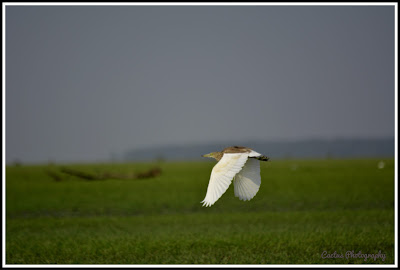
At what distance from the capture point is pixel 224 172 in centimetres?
536

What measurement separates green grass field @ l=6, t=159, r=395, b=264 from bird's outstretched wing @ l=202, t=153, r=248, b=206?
787mm

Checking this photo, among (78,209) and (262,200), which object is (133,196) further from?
(262,200)

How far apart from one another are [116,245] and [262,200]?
1228 centimetres

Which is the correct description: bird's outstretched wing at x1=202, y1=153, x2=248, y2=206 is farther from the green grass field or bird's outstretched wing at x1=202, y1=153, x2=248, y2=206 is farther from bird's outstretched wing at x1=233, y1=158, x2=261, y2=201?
the green grass field

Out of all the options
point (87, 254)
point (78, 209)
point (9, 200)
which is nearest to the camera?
point (87, 254)

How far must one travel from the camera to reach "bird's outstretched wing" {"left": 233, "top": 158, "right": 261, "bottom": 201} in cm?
591

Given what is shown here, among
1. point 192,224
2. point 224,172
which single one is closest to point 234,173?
point 224,172

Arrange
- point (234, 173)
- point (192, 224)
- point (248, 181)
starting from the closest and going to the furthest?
point (234, 173) < point (248, 181) < point (192, 224)

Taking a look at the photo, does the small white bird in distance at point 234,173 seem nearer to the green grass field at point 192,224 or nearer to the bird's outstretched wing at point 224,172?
the bird's outstretched wing at point 224,172

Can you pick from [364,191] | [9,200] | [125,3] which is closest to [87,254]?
[125,3]

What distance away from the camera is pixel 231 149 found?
5.64 metres

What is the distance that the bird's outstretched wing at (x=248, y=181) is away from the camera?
233 inches

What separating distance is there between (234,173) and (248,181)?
836 mm

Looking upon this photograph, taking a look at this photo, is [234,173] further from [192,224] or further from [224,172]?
[192,224]
